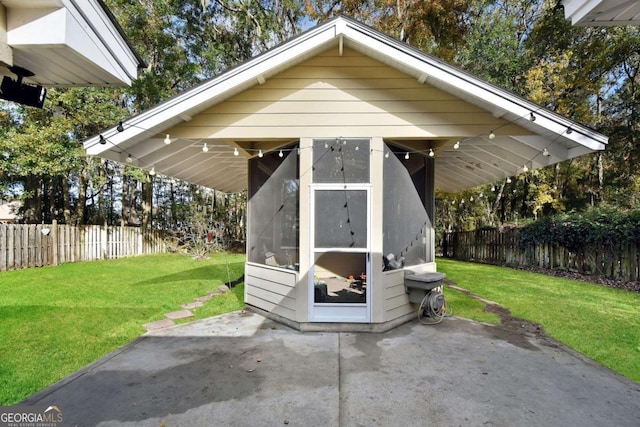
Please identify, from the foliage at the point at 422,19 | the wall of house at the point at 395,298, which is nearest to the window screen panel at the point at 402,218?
the wall of house at the point at 395,298

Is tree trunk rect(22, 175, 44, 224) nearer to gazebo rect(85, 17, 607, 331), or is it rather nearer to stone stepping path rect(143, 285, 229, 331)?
stone stepping path rect(143, 285, 229, 331)

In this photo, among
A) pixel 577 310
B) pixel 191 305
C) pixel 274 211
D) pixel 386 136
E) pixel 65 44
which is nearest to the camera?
pixel 65 44

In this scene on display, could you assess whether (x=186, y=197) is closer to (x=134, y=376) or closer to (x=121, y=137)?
(x=121, y=137)

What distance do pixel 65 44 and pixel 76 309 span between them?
16.8ft

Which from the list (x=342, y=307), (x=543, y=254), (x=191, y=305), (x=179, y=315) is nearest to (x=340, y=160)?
(x=342, y=307)

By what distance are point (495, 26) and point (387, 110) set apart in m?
11.3

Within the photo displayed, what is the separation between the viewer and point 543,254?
33.7 ft

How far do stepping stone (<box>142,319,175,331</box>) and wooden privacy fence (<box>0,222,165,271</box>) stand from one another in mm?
7456

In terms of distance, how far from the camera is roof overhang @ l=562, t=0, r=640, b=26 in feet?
7.60

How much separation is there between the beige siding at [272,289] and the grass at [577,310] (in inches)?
116

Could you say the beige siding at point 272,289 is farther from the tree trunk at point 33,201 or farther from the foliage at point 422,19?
the tree trunk at point 33,201

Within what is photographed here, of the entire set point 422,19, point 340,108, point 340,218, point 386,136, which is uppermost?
point 422,19

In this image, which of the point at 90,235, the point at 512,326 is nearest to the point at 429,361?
the point at 512,326

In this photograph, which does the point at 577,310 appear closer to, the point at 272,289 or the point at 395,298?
the point at 395,298
